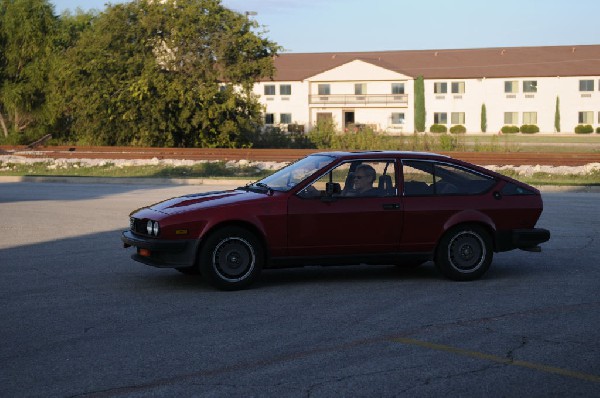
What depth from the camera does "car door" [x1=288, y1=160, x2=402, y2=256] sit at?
9.86m

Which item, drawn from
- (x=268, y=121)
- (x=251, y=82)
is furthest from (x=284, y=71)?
(x=251, y=82)

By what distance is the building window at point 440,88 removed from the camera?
8475cm

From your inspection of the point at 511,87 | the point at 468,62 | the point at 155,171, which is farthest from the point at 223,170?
the point at 468,62

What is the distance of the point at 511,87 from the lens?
273 ft

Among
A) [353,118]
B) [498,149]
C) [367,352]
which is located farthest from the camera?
[353,118]

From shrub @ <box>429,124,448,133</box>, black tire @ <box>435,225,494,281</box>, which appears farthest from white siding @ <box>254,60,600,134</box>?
black tire @ <box>435,225,494,281</box>

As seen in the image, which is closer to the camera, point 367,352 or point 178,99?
point 367,352

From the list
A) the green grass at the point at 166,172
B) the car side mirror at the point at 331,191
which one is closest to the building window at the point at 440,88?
the green grass at the point at 166,172

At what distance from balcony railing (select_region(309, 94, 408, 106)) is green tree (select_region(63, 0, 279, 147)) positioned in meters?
37.4

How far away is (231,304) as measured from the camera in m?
9.00

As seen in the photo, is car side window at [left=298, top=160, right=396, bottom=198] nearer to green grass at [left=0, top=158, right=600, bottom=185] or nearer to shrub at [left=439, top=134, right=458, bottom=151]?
green grass at [left=0, top=158, right=600, bottom=185]

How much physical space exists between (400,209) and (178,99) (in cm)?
3739

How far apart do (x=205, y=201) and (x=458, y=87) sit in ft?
252

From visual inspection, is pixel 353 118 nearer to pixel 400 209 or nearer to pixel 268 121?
pixel 268 121
